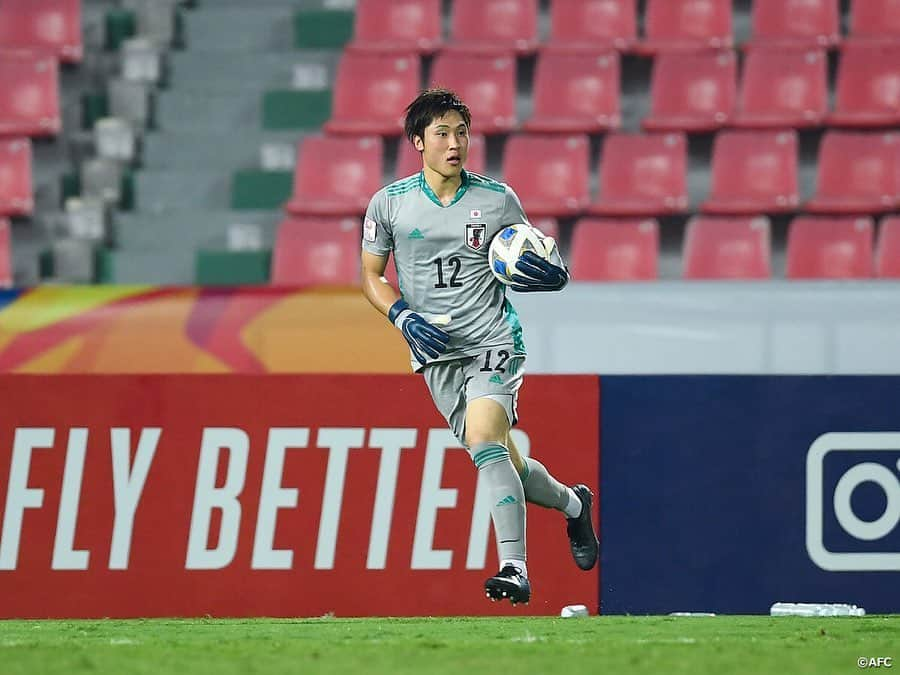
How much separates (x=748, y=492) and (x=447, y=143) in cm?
228

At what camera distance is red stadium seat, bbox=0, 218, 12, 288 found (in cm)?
1016

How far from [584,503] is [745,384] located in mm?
1085

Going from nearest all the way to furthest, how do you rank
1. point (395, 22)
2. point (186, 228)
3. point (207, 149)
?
point (186, 228), point (207, 149), point (395, 22)

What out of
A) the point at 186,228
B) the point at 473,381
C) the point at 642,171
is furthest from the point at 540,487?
the point at 186,228

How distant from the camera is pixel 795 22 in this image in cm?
1146

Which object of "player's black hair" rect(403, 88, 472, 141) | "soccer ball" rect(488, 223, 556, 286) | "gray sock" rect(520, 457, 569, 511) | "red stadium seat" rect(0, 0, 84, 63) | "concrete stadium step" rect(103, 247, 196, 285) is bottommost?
"gray sock" rect(520, 457, 569, 511)

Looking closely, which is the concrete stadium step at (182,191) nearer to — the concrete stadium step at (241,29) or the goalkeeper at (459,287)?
the concrete stadium step at (241,29)

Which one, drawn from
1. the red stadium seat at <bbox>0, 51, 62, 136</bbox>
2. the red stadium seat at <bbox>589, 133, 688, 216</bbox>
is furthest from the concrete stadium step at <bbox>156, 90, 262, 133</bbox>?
the red stadium seat at <bbox>589, 133, 688, 216</bbox>

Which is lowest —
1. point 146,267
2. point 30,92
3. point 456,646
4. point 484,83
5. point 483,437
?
point 456,646

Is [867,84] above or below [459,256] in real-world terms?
above

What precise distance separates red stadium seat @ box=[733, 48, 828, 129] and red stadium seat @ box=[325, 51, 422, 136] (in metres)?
2.30

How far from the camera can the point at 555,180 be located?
1069 cm

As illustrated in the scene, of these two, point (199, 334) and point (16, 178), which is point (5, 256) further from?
point (199, 334)

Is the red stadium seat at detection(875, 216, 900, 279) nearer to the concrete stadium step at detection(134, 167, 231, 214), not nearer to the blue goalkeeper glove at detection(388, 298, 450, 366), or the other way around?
the concrete stadium step at detection(134, 167, 231, 214)
